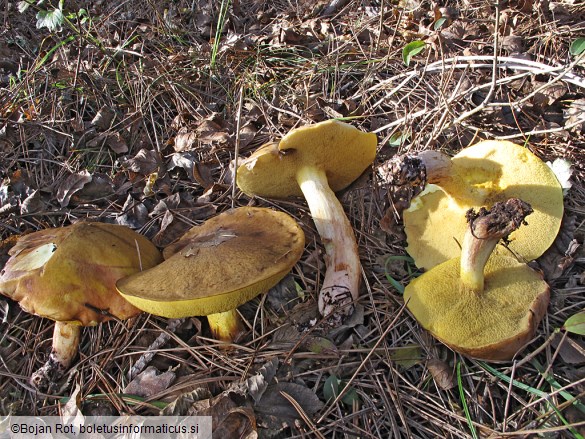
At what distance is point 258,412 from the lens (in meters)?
1.63

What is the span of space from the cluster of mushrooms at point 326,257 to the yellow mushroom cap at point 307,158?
10mm

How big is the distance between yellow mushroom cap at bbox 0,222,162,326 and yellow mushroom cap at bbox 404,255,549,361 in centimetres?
130

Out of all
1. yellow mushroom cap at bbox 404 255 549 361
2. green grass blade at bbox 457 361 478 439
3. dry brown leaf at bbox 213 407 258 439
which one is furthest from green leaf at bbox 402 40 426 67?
dry brown leaf at bbox 213 407 258 439

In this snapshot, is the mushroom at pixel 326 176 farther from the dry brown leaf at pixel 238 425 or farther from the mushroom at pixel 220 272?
the dry brown leaf at pixel 238 425

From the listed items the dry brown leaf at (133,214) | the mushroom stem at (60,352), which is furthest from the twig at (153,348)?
the dry brown leaf at (133,214)

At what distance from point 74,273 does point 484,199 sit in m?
1.93

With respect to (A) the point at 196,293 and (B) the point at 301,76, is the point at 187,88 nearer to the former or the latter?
(B) the point at 301,76

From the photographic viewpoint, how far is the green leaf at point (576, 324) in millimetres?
1686

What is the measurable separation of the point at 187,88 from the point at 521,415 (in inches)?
112

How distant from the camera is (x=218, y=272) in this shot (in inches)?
63.7

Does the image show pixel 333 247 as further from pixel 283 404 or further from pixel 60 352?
pixel 60 352

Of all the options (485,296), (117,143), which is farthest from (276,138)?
(485,296)

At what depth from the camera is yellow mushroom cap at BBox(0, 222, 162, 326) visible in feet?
5.61

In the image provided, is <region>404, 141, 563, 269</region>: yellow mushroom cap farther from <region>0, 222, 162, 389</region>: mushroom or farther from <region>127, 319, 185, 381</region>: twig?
<region>0, 222, 162, 389</region>: mushroom
